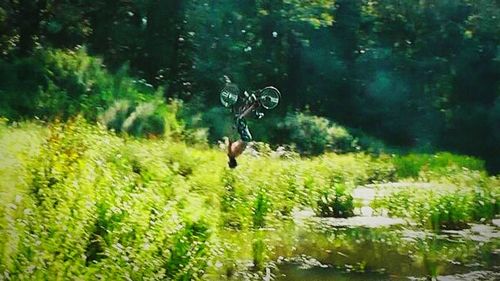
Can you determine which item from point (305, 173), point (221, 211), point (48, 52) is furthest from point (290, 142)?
point (48, 52)

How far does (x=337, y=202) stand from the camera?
4.27 m

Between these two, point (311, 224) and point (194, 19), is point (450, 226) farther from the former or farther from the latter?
point (194, 19)

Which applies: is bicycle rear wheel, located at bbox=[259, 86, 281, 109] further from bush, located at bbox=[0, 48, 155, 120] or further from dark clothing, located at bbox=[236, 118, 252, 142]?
bush, located at bbox=[0, 48, 155, 120]

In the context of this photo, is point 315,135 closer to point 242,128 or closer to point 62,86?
point 242,128

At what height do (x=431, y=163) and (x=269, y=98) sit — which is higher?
(x=269, y=98)

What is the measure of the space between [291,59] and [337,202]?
4.04 feet

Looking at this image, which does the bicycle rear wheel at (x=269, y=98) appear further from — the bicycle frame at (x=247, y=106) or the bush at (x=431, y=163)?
the bush at (x=431, y=163)

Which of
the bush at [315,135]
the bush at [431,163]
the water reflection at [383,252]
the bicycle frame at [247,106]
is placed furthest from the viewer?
the bush at [315,135]

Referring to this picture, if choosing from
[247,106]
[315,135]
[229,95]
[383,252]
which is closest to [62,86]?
[229,95]

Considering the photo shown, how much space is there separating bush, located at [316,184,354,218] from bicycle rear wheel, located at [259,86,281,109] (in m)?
0.66

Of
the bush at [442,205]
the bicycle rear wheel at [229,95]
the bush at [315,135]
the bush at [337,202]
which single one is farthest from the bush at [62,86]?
the bush at [442,205]

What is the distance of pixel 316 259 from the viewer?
360 centimetres

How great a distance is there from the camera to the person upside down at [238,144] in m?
3.93

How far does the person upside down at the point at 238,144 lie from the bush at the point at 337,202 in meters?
0.68
